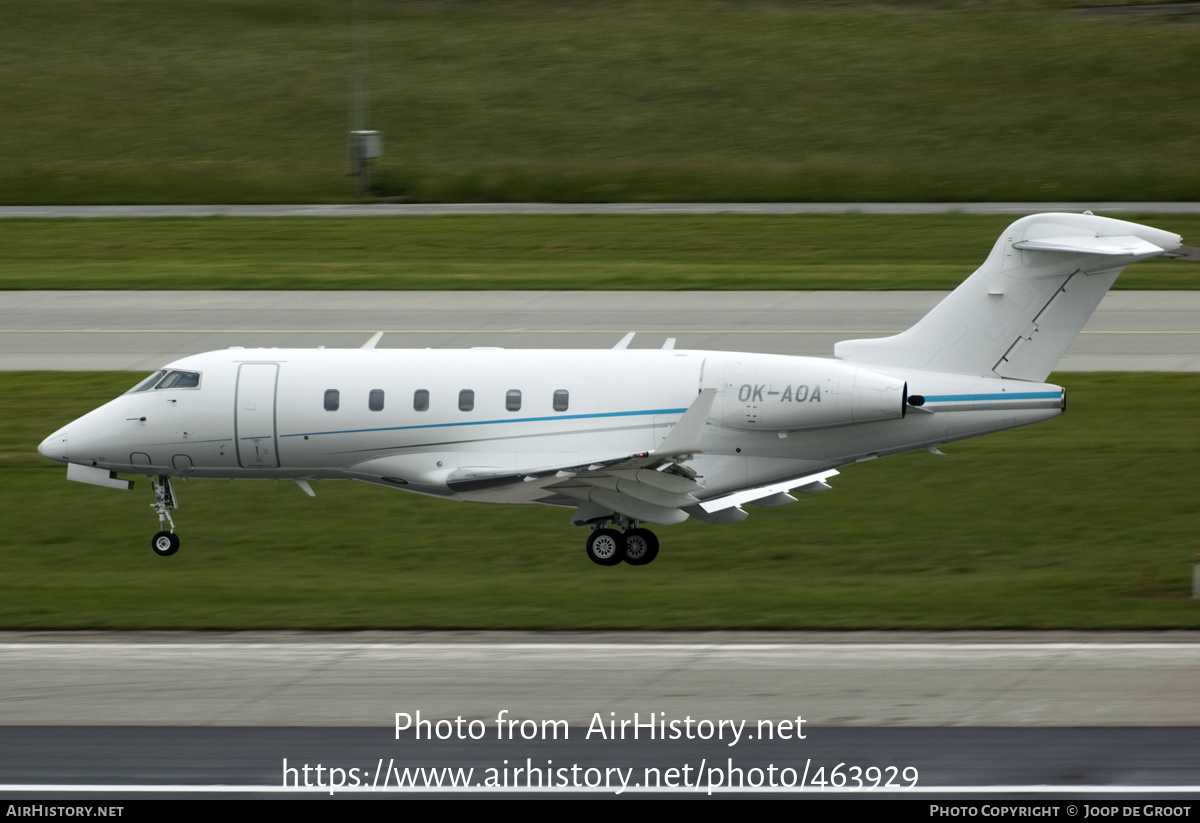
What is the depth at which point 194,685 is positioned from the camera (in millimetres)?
17578

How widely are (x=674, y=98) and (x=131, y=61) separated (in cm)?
2827

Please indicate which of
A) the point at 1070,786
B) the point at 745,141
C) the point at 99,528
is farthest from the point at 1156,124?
the point at 1070,786

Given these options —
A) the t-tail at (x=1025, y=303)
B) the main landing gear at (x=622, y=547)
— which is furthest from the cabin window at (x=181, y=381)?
the t-tail at (x=1025, y=303)

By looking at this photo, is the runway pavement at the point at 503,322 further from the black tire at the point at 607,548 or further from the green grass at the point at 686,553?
the black tire at the point at 607,548

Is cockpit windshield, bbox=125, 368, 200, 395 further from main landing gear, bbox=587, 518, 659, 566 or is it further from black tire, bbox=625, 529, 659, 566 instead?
black tire, bbox=625, 529, 659, 566

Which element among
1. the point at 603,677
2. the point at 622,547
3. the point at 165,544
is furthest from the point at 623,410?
the point at 165,544

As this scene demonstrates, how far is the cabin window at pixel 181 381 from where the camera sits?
79.7 feet

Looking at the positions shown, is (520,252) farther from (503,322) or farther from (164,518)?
(164,518)

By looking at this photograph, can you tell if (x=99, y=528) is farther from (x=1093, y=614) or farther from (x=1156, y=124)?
(x=1156, y=124)

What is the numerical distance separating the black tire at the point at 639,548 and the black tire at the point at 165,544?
6.85 m

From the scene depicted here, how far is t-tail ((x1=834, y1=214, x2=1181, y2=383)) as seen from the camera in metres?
23.0

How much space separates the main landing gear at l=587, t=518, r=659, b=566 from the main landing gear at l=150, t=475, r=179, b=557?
6.35 m

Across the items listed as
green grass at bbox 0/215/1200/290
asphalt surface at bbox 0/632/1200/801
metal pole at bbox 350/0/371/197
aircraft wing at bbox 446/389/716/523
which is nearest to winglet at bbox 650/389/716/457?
aircraft wing at bbox 446/389/716/523

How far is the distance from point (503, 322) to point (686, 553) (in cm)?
1496
